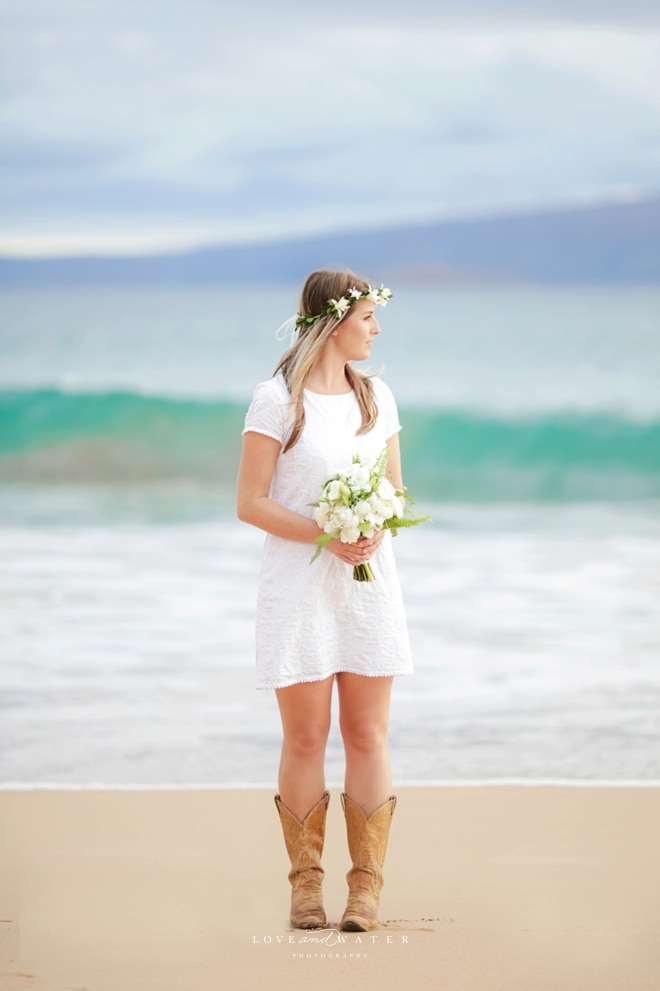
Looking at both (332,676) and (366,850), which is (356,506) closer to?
(332,676)

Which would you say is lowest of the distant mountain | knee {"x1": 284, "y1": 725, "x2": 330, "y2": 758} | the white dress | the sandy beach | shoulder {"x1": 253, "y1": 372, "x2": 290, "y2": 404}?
the sandy beach

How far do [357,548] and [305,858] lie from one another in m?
0.77

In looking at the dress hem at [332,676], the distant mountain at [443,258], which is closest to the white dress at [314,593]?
the dress hem at [332,676]

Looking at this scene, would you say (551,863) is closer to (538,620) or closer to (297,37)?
(538,620)

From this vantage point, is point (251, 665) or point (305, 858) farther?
point (251, 665)

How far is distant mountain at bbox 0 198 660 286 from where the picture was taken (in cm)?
1576

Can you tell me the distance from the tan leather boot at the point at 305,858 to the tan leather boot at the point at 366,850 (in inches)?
2.7

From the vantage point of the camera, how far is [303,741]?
2.97m

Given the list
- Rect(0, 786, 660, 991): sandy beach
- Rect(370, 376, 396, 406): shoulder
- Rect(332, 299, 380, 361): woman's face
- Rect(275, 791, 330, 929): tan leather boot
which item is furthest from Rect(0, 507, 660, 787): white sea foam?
Rect(332, 299, 380, 361): woman's face

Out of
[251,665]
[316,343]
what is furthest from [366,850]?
[251,665]

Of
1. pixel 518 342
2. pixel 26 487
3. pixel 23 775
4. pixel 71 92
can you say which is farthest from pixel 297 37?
pixel 23 775

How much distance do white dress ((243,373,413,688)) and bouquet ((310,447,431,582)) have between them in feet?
0.31

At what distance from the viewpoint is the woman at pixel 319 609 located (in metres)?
2.93

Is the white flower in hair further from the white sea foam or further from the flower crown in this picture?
the white sea foam
